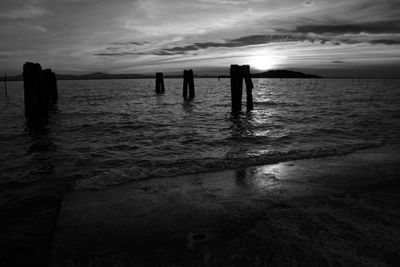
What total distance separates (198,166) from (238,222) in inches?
126

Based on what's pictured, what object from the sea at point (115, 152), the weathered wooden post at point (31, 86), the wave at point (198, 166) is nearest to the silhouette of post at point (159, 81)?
the weathered wooden post at point (31, 86)

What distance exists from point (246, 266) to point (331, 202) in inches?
84.9

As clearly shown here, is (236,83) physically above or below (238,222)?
above

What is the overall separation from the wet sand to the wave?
0.38 metres

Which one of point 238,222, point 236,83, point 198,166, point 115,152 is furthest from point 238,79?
point 238,222

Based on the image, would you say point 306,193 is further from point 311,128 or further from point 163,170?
point 311,128

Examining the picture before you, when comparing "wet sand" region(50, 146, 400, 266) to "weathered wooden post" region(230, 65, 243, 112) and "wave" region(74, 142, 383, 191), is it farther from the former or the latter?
"weathered wooden post" region(230, 65, 243, 112)

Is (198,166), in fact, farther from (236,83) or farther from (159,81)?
(159,81)

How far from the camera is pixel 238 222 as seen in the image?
3.87 m

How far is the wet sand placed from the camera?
3.09 m

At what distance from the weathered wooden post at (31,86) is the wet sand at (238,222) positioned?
539 inches

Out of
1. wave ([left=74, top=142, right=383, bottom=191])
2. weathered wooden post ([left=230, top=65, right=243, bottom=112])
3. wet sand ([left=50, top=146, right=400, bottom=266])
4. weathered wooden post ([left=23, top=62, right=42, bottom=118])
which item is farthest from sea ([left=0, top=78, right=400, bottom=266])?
weathered wooden post ([left=230, top=65, right=243, bottom=112])

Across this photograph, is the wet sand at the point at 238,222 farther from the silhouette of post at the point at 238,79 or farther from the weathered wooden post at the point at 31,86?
the silhouette of post at the point at 238,79

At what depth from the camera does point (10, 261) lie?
10.6ft
